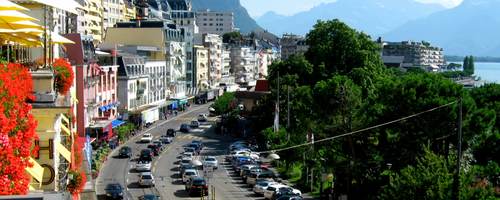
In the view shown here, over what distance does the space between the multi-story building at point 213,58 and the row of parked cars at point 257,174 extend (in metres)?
59.6

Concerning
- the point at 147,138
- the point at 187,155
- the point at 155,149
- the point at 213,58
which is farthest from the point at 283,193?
the point at 213,58

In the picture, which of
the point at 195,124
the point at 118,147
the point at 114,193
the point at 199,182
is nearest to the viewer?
the point at 114,193

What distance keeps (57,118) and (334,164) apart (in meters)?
22.3

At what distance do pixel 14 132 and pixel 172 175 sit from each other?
34928 mm

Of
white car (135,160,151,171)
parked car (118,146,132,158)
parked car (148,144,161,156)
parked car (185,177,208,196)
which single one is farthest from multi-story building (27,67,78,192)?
parked car (148,144,161,156)

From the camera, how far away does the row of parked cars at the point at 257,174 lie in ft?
127

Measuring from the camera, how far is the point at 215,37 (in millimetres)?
127062

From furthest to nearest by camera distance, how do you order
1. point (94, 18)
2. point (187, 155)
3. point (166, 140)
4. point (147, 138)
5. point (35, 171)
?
point (94, 18)
point (166, 140)
point (147, 138)
point (187, 155)
point (35, 171)

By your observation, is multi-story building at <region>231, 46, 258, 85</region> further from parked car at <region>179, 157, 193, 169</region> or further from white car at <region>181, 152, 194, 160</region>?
parked car at <region>179, 157, 193, 169</region>

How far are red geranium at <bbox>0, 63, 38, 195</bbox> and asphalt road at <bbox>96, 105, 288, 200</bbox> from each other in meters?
24.7

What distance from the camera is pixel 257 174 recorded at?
4512cm

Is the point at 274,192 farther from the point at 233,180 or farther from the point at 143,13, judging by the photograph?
the point at 143,13

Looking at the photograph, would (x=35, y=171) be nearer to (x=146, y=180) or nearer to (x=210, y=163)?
(x=146, y=180)

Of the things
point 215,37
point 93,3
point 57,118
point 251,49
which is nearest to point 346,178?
point 57,118
